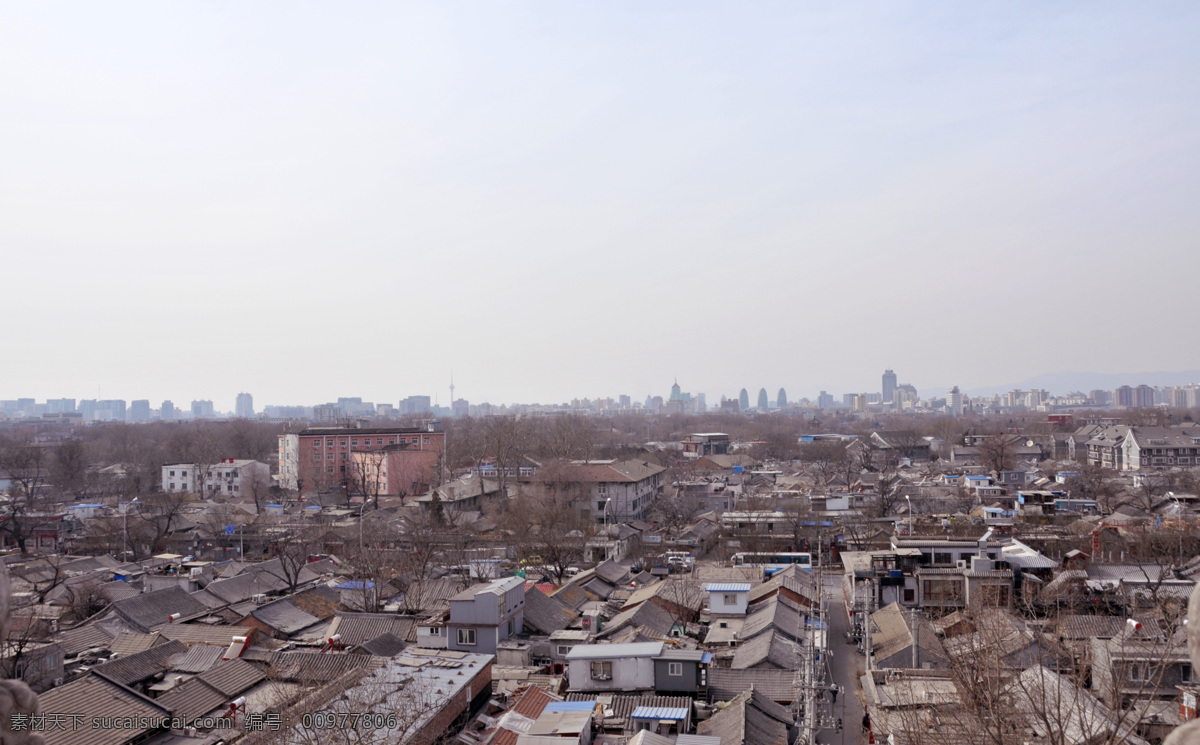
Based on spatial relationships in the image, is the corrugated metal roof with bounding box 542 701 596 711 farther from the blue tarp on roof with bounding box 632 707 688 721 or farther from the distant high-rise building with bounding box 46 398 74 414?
the distant high-rise building with bounding box 46 398 74 414

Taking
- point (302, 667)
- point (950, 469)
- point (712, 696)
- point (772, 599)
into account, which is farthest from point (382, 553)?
point (950, 469)

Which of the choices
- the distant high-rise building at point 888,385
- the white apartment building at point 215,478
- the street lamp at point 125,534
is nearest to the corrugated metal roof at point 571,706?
the street lamp at point 125,534

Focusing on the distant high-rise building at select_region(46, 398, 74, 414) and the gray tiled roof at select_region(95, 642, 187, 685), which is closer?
the gray tiled roof at select_region(95, 642, 187, 685)

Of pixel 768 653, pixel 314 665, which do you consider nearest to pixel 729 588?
pixel 768 653

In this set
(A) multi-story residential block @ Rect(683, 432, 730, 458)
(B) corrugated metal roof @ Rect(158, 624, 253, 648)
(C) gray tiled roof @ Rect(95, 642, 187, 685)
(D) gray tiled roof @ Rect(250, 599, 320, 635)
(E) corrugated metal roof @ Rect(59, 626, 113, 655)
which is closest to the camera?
(C) gray tiled roof @ Rect(95, 642, 187, 685)

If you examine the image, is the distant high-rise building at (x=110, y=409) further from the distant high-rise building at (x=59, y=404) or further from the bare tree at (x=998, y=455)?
the bare tree at (x=998, y=455)

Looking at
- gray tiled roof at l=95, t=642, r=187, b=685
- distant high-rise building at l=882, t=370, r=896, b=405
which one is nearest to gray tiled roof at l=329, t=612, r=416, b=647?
gray tiled roof at l=95, t=642, r=187, b=685
